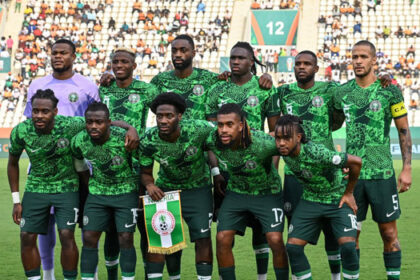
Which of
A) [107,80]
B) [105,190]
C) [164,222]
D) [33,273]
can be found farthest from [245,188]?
[33,273]

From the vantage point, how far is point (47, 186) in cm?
721

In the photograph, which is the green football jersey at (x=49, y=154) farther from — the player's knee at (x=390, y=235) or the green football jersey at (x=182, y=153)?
the player's knee at (x=390, y=235)

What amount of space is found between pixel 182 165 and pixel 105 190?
77 cm

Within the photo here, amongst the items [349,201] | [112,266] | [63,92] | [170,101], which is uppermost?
[63,92]

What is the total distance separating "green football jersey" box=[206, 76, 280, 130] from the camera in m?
7.64

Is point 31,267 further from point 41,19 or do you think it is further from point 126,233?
A: point 41,19

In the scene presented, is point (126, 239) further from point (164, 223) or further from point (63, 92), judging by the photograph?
point (63, 92)

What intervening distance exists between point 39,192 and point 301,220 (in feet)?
8.34

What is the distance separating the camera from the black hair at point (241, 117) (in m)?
6.76

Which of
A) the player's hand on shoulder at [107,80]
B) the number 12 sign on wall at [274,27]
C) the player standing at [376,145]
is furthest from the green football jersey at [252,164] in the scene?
the number 12 sign on wall at [274,27]

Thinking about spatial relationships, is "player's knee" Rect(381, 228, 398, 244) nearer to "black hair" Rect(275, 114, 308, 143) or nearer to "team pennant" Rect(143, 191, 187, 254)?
"black hair" Rect(275, 114, 308, 143)

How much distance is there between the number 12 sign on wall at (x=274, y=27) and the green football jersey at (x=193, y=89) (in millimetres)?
24435

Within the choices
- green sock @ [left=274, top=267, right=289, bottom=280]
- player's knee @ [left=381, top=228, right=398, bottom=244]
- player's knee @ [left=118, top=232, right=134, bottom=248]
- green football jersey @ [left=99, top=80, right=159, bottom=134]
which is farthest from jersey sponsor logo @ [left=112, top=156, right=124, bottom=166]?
player's knee @ [left=381, top=228, right=398, bottom=244]

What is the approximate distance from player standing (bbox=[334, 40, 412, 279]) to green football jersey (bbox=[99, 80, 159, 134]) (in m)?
2.07
